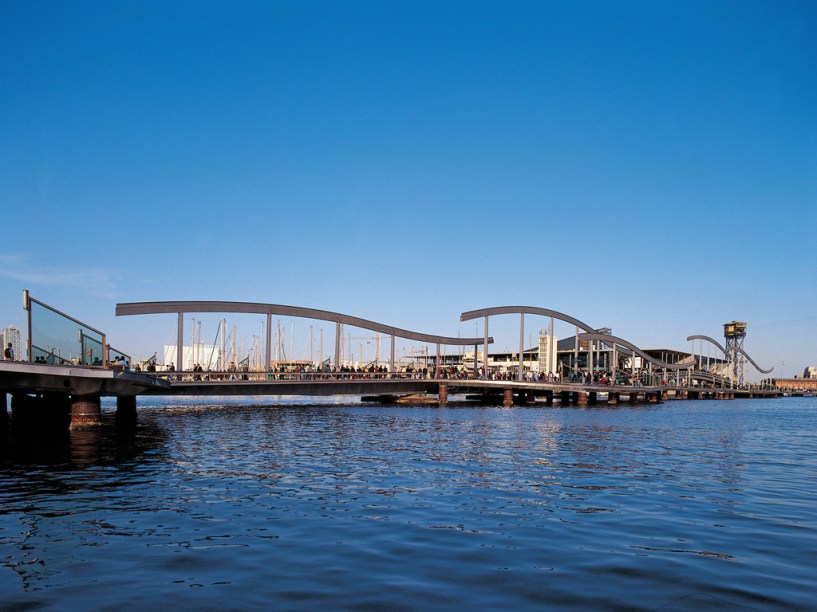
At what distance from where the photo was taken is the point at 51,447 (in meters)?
23.0

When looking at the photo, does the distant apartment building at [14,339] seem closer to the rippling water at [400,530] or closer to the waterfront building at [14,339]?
the waterfront building at [14,339]

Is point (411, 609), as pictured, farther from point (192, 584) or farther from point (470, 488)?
point (470, 488)

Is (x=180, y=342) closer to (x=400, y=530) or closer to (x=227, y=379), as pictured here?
(x=227, y=379)

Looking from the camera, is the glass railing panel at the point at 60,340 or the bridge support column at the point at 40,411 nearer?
the glass railing panel at the point at 60,340

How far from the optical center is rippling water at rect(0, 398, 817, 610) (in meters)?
7.41

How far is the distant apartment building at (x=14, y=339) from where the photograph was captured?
25.4 meters

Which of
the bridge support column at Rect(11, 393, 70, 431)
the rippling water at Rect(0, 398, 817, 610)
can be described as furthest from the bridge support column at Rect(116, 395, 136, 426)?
the rippling water at Rect(0, 398, 817, 610)

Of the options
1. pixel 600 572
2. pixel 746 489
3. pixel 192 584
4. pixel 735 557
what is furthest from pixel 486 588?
pixel 746 489

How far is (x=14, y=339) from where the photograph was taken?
2675cm

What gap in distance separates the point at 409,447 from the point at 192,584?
16635 millimetres

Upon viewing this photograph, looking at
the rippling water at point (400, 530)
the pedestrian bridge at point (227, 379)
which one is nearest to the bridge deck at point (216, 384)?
the pedestrian bridge at point (227, 379)

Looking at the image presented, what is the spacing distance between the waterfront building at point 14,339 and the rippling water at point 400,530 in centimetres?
580

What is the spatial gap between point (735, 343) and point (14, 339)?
648ft

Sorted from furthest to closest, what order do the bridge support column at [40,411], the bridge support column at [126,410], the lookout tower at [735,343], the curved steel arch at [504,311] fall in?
the lookout tower at [735,343], the curved steel arch at [504,311], the bridge support column at [126,410], the bridge support column at [40,411]
